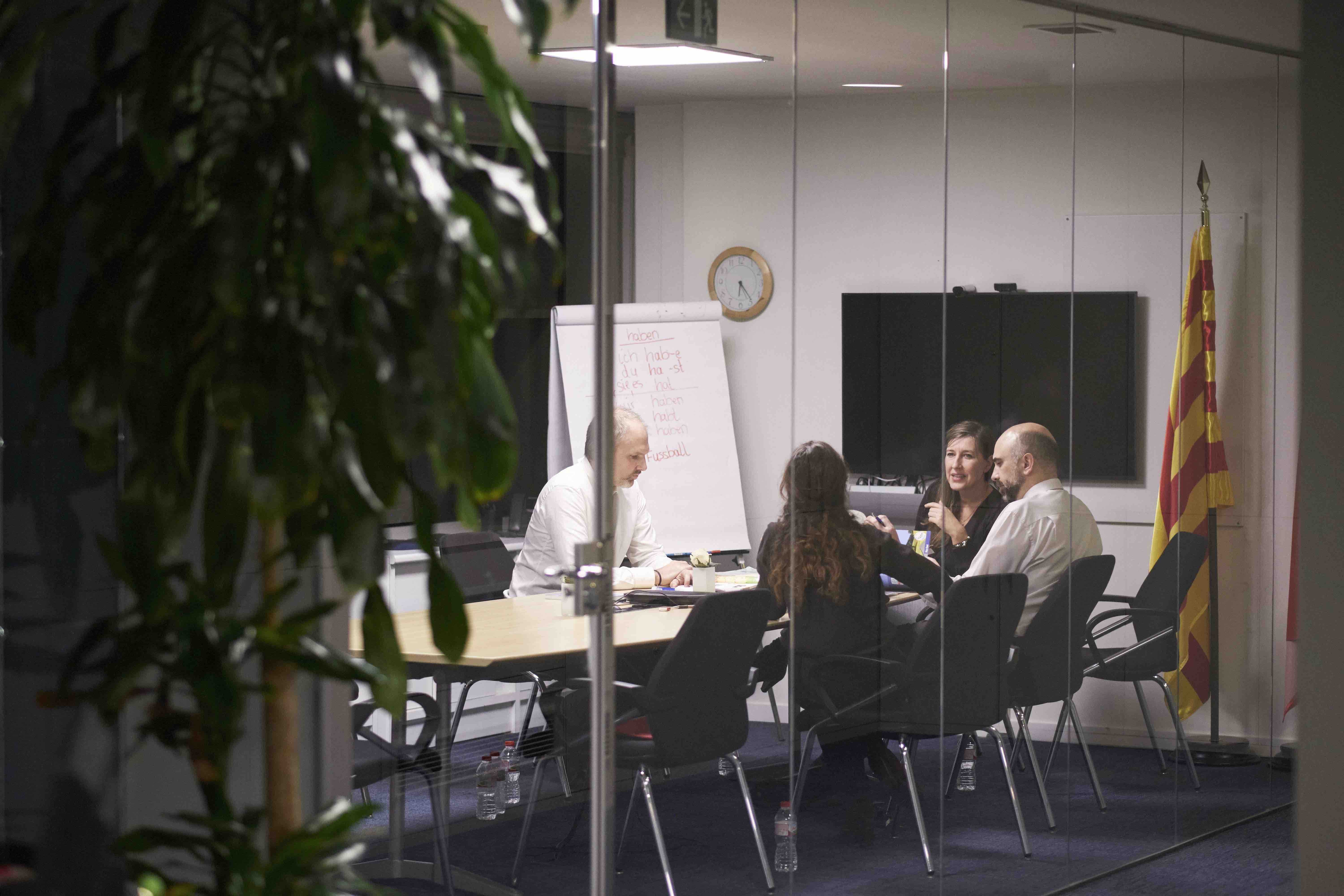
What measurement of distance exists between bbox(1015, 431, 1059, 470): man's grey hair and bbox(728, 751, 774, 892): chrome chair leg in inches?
56.6

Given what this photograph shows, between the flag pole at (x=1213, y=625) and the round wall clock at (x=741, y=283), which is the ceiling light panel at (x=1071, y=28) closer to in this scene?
the round wall clock at (x=741, y=283)

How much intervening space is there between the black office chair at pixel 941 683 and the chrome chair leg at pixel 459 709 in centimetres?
127

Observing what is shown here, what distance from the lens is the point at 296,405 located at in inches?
64.0

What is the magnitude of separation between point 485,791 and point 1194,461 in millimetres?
3429

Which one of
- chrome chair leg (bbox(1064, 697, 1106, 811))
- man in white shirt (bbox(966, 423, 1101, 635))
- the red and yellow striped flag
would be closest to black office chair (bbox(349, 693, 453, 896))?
man in white shirt (bbox(966, 423, 1101, 635))

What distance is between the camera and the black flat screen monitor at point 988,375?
14.2ft

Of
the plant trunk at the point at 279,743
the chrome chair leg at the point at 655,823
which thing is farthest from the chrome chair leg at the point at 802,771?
the plant trunk at the point at 279,743

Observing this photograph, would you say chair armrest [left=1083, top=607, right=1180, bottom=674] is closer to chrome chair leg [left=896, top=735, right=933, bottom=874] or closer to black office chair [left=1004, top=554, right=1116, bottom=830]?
black office chair [left=1004, top=554, right=1116, bottom=830]

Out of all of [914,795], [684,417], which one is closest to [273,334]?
[684,417]

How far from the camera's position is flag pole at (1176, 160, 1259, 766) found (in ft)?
18.6

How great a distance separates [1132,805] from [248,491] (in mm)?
4237

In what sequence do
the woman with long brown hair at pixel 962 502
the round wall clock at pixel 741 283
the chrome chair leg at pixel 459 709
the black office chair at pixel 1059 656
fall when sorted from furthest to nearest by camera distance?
1. the black office chair at pixel 1059 656
2. the woman with long brown hair at pixel 962 502
3. the round wall clock at pixel 741 283
4. the chrome chair leg at pixel 459 709

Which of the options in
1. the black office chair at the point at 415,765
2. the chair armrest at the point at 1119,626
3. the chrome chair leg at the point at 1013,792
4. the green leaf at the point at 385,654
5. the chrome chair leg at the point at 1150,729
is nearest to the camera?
A: the green leaf at the point at 385,654

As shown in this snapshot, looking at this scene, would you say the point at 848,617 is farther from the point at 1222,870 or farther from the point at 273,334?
the point at 273,334
